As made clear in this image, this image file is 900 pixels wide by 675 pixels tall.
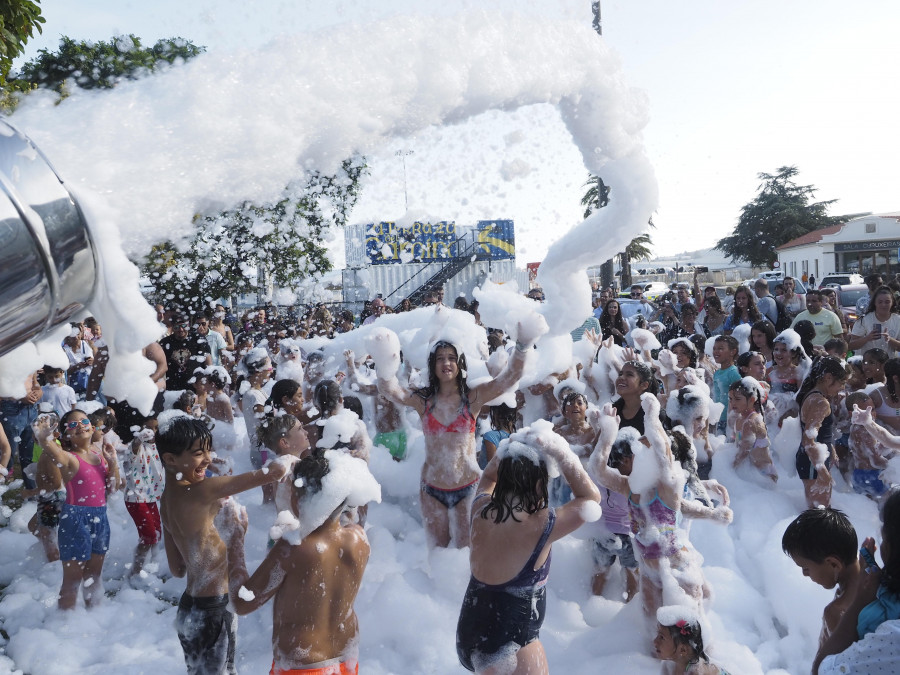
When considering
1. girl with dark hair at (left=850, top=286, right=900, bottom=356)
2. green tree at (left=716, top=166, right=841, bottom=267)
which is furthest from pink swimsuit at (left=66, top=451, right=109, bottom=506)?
green tree at (left=716, top=166, right=841, bottom=267)

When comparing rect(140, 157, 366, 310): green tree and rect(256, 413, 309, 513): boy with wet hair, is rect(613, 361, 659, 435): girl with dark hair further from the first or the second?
rect(140, 157, 366, 310): green tree

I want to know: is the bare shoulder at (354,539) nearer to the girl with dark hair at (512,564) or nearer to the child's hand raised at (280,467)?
the child's hand raised at (280,467)

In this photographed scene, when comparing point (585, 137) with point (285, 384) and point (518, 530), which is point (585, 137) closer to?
point (518, 530)

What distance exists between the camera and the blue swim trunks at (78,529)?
168 inches

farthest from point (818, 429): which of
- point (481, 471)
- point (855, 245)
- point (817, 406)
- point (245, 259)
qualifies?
point (855, 245)

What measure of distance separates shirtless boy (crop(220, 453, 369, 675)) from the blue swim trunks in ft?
6.42

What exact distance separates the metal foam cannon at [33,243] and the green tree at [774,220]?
185ft

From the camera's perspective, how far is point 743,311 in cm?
779

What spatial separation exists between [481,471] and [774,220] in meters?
54.6

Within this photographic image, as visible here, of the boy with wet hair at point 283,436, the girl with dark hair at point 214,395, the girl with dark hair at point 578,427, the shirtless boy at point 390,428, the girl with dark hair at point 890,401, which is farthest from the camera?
the shirtless boy at point 390,428

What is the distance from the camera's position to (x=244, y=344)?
26.6 ft

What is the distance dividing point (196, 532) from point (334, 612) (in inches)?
28.4

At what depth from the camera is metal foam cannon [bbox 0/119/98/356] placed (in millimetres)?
756

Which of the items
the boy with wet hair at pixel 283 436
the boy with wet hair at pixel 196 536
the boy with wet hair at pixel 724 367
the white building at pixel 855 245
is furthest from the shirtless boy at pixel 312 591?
the white building at pixel 855 245
